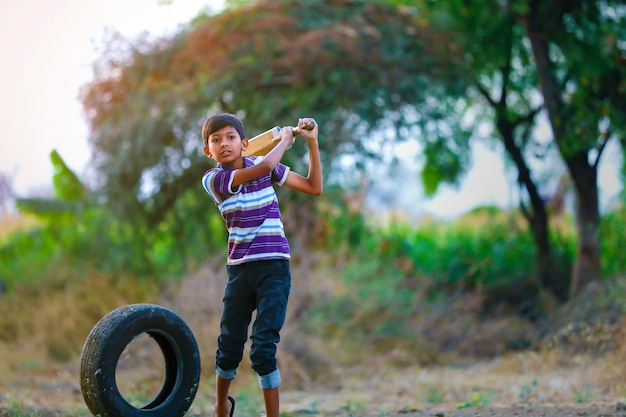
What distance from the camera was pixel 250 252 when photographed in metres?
4.20

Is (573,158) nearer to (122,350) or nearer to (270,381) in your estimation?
(270,381)

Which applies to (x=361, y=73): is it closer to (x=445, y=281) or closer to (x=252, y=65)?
(x=252, y=65)

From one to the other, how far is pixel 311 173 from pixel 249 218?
0.47 meters

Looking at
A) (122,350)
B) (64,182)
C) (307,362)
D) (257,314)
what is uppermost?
(64,182)

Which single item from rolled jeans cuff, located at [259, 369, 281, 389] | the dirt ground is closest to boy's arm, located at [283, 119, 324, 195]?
rolled jeans cuff, located at [259, 369, 281, 389]

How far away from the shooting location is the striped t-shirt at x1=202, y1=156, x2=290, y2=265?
4.20 metres

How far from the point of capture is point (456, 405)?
659 cm

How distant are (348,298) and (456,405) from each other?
4260mm

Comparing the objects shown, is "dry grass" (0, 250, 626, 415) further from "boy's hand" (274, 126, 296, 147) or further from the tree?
"boy's hand" (274, 126, 296, 147)

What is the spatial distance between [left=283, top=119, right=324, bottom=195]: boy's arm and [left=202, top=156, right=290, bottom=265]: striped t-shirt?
24cm

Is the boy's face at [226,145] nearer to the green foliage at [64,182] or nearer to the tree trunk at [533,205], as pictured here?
the green foliage at [64,182]

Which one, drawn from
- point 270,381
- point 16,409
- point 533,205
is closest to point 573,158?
point 533,205

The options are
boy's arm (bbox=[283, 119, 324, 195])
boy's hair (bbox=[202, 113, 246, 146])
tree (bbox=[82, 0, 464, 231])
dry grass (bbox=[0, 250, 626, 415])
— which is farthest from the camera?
tree (bbox=[82, 0, 464, 231])

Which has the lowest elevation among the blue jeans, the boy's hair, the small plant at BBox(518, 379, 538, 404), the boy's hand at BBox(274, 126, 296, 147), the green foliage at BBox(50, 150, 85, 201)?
the small plant at BBox(518, 379, 538, 404)
